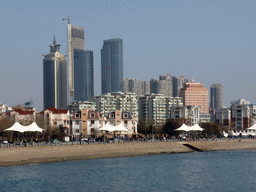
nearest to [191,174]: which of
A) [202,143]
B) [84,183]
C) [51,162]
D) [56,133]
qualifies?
[84,183]

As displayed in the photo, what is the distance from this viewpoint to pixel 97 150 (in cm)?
7494

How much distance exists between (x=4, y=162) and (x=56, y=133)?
139ft

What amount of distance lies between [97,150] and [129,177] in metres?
26.1

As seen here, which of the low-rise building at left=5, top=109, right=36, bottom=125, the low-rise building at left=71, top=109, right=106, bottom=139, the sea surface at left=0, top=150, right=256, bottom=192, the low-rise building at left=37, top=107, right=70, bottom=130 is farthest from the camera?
the low-rise building at left=37, top=107, right=70, bottom=130

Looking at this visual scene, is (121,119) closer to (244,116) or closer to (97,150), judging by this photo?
(97,150)

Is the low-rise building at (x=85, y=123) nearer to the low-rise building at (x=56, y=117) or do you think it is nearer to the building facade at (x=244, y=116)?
the low-rise building at (x=56, y=117)

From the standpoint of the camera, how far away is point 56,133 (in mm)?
101312

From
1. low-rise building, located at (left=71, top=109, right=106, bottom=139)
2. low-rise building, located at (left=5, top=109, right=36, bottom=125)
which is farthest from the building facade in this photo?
low-rise building, located at (left=5, top=109, right=36, bottom=125)

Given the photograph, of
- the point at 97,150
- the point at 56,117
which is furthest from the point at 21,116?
the point at 97,150

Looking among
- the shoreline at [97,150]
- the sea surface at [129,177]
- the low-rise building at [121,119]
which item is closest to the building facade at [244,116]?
the low-rise building at [121,119]

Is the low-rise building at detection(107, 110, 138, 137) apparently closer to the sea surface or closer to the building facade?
the sea surface

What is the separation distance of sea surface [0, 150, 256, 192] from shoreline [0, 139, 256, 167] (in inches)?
115

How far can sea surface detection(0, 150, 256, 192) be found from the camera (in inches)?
1677

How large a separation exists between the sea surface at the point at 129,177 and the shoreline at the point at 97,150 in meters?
2.91
